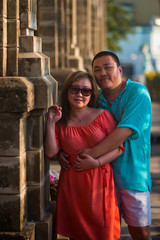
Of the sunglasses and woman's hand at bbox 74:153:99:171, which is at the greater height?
the sunglasses

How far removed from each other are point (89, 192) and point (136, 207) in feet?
1.34

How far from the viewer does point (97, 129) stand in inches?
129

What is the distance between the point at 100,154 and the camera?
3.25 metres

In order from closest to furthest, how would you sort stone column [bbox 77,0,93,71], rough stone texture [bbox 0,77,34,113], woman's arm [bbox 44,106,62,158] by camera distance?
1. rough stone texture [bbox 0,77,34,113]
2. woman's arm [bbox 44,106,62,158]
3. stone column [bbox 77,0,93,71]

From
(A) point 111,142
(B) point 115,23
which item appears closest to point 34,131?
(A) point 111,142

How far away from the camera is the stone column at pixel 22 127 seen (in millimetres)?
3216

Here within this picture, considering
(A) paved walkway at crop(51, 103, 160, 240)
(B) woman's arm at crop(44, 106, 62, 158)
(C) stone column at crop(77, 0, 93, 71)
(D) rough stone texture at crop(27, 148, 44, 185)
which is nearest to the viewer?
(B) woman's arm at crop(44, 106, 62, 158)

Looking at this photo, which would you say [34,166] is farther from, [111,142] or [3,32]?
[3,32]

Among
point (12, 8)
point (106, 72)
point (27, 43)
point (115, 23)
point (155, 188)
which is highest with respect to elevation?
point (115, 23)

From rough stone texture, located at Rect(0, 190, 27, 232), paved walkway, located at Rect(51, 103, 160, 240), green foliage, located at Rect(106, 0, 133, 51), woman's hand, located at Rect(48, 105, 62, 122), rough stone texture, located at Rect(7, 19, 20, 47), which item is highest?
green foliage, located at Rect(106, 0, 133, 51)

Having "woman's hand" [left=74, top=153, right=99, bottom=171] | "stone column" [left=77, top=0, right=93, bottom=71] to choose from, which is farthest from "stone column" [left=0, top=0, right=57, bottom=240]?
"stone column" [left=77, top=0, right=93, bottom=71]

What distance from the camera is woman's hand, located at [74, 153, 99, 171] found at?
3203 millimetres

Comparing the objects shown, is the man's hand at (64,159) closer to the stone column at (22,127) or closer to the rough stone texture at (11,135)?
the stone column at (22,127)

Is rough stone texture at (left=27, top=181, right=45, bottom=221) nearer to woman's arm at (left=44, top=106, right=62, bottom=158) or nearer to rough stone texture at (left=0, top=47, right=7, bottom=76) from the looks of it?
woman's arm at (left=44, top=106, right=62, bottom=158)
